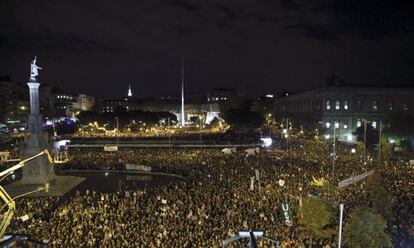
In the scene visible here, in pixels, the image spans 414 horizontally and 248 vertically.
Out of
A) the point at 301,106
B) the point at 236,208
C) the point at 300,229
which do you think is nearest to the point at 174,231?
the point at 236,208

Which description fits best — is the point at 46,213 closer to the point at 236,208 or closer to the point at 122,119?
the point at 236,208

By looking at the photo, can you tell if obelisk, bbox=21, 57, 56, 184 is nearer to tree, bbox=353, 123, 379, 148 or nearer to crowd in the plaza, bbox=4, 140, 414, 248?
crowd in the plaza, bbox=4, 140, 414, 248

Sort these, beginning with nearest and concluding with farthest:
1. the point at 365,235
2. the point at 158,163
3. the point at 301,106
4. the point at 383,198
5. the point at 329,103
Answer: the point at 365,235, the point at 383,198, the point at 158,163, the point at 329,103, the point at 301,106

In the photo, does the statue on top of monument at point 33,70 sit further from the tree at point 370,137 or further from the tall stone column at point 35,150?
the tree at point 370,137

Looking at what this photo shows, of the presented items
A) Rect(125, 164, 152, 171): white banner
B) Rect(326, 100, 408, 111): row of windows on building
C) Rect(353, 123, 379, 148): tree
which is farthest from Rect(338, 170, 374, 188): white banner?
Rect(326, 100, 408, 111): row of windows on building

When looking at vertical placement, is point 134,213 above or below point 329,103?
below

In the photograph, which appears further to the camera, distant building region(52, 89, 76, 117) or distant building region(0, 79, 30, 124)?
distant building region(52, 89, 76, 117)

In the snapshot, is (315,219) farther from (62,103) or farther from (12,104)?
(62,103)

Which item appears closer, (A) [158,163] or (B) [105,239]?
(B) [105,239]
